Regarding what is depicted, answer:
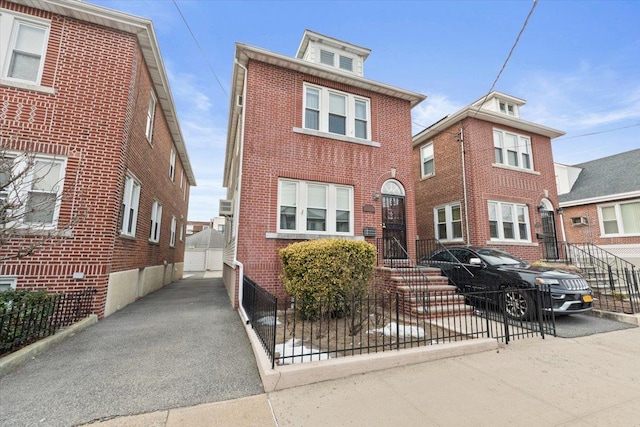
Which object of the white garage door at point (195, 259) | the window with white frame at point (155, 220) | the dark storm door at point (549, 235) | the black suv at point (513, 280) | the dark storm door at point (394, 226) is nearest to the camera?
the black suv at point (513, 280)

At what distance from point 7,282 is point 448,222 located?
14400mm

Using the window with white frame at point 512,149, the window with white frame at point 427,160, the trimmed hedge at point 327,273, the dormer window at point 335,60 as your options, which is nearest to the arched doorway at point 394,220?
the trimmed hedge at point 327,273

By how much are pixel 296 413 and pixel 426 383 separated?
181 cm

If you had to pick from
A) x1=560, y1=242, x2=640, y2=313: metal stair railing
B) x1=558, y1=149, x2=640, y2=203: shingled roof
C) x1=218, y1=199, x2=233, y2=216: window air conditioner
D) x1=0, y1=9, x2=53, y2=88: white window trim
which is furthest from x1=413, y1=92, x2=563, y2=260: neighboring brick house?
x1=0, y1=9, x2=53, y2=88: white window trim

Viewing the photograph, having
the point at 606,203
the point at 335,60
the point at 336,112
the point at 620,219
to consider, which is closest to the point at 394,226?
the point at 336,112

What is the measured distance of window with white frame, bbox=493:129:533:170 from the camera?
13.0 metres

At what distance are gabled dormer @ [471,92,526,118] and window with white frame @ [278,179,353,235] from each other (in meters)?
9.96

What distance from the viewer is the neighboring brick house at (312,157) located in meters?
8.14

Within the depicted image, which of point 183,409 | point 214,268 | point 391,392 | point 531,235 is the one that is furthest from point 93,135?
point 214,268

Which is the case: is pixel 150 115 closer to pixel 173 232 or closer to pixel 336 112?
pixel 336 112

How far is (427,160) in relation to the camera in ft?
48.4

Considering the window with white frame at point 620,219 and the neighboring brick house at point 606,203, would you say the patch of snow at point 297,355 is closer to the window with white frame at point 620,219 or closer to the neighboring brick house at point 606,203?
the neighboring brick house at point 606,203

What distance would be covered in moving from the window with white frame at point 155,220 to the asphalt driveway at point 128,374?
18.6 feet

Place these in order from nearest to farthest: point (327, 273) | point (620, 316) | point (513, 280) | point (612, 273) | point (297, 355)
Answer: point (297, 355) < point (327, 273) < point (620, 316) < point (513, 280) < point (612, 273)
